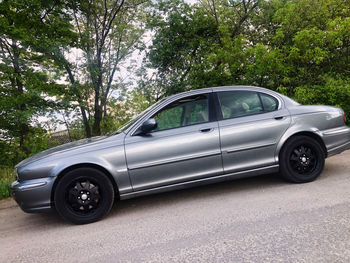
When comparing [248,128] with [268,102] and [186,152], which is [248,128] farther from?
[186,152]

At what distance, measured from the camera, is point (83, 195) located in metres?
3.57

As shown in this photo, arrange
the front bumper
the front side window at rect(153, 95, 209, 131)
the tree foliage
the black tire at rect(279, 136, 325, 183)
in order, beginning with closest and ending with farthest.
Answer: the front bumper, the front side window at rect(153, 95, 209, 131), the black tire at rect(279, 136, 325, 183), the tree foliage

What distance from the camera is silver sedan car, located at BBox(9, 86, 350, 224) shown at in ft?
11.7

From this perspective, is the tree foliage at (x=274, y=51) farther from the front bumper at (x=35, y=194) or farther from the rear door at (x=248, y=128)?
the front bumper at (x=35, y=194)

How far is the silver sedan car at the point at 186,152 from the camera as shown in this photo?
11.7 ft

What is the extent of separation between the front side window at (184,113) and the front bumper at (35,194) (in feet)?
5.50

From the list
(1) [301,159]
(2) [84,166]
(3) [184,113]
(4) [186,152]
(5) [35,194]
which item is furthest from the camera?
(1) [301,159]

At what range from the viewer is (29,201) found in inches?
138

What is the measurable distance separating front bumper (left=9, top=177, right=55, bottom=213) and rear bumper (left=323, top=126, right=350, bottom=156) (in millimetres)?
4206

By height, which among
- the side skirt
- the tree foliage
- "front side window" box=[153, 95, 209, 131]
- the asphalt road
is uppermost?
the tree foliage

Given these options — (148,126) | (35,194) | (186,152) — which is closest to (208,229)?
(186,152)

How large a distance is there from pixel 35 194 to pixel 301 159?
12.9 ft

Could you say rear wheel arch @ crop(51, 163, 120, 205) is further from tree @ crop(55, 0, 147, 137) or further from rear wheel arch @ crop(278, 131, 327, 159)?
tree @ crop(55, 0, 147, 137)

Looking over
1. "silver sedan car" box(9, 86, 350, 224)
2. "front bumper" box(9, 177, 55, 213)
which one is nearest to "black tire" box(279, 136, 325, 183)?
"silver sedan car" box(9, 86, 350, 224)
